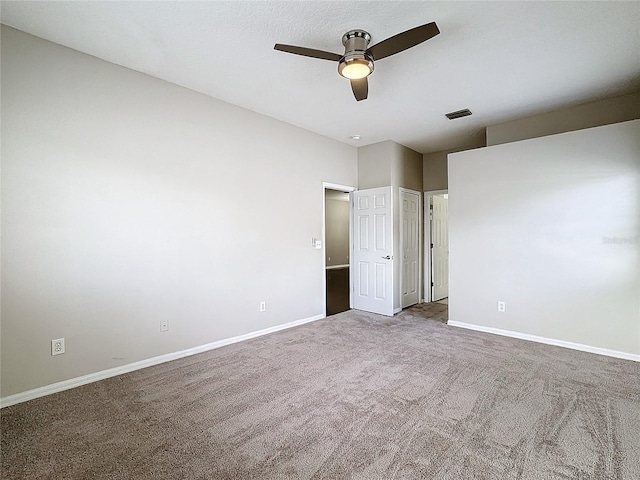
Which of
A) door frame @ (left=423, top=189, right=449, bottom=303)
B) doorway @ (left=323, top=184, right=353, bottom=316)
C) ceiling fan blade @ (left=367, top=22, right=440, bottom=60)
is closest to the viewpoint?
ceiling fan blade @ (left=367, top=22, right=440, bottom=60)

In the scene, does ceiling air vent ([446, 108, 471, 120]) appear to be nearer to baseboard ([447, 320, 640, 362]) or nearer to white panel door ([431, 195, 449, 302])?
white panel door ([431, 195, 449, 302])

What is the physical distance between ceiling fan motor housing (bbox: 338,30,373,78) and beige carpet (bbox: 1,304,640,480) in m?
2.61

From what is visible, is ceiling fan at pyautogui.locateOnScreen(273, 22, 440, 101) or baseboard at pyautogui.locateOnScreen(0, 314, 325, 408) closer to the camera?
ceiling fan at pyautogui.locateOnScreen(273, 22, 440, 101)

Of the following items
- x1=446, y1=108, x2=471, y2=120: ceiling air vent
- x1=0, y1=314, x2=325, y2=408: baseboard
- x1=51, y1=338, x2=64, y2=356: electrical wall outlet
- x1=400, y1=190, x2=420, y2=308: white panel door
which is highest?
x1=446, y1=108, x2=471, y2=120: ceiling air vent

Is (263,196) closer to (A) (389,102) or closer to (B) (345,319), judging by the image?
(A) (389,102)

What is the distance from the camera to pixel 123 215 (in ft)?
9.68

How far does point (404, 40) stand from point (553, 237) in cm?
301

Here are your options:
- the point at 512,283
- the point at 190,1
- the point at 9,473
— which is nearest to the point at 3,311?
the point at 9,473

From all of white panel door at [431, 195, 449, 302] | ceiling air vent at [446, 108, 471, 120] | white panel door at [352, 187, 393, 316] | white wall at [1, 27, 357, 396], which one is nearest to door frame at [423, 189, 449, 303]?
white panel door at [431, 195, 449, 302]

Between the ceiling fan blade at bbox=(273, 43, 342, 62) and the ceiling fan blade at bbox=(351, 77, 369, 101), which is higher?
the ceiling fan blade at bbox=(273, 43, 342, 62)

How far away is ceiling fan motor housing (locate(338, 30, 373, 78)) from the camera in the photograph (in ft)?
7.64

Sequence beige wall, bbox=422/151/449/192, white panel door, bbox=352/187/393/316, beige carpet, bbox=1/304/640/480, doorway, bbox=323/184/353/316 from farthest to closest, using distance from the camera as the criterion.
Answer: doorway, bbox=323/184/353/316
beige wall, bbox=422/151/449/192
white panel door, bbox=352/187/393/316
beige carpet, bbox=1/304/640/480

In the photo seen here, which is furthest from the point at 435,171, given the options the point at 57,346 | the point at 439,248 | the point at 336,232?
the point at 57,346

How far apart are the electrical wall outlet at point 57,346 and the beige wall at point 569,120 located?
5.53 m
